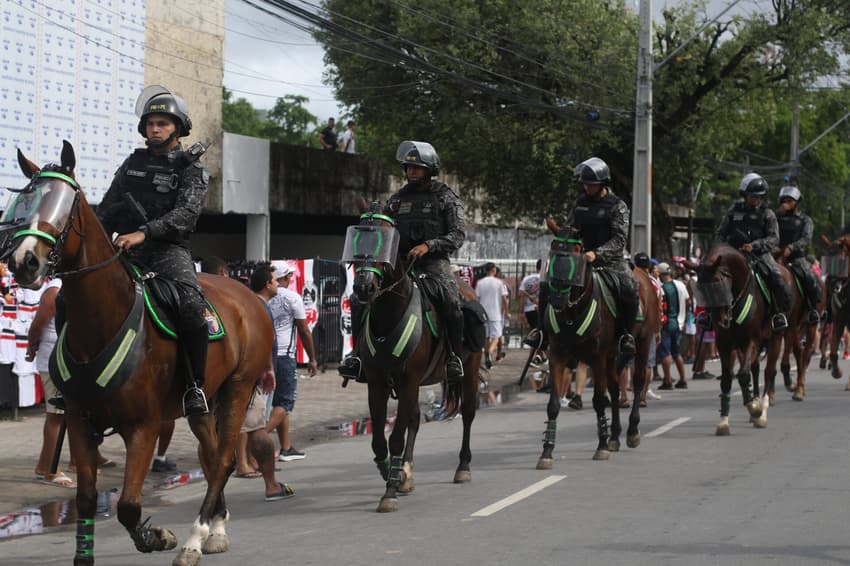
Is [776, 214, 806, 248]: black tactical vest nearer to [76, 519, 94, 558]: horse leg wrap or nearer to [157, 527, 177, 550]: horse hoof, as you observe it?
[157, 527, 177, 550]: horse hoof

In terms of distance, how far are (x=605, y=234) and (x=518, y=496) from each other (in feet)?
11.8

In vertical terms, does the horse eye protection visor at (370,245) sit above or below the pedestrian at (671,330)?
above

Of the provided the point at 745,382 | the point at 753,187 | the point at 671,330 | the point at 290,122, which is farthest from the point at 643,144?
the point at 290,122

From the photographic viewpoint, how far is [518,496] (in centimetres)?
1030

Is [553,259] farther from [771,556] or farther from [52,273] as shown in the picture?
[52,273]

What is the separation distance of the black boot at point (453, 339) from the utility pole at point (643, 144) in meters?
16.6

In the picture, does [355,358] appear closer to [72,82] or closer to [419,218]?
[419,218]

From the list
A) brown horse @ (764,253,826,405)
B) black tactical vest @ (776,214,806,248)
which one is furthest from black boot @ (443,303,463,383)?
black tactical vest @ (776,214,806,248)

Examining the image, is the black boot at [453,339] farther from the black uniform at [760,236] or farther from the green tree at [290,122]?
the green tree at [290,122]

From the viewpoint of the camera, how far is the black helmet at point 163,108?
8047 millimetres

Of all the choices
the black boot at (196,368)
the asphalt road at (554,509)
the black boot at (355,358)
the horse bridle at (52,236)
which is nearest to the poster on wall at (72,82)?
the asphalt road at (554,509)

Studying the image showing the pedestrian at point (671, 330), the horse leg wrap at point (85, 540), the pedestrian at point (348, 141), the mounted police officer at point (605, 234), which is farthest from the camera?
the pedestrian at point (348, 141)

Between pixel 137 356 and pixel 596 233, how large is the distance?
6716mm

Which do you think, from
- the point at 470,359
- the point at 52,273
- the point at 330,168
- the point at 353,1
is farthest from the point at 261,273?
the point at 353,1
